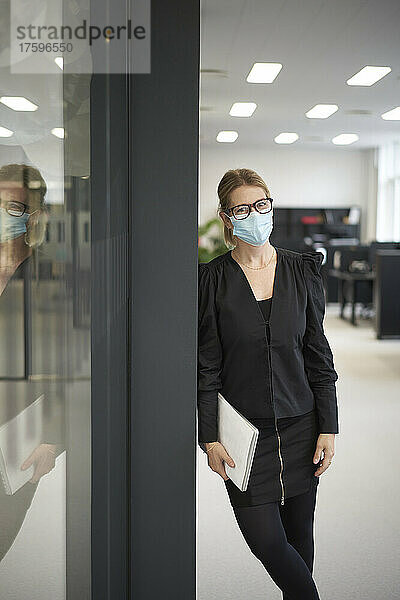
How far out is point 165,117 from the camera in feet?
4.35

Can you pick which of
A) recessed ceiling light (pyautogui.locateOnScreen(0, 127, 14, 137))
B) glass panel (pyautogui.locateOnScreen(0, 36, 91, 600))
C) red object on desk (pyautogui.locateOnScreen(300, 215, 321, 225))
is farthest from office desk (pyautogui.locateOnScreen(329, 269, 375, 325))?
recessed ceiling light (pyautogui.locateOnScreen(0, 127, 14, 137))

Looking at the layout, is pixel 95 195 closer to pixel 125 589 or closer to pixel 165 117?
pixel 165 117

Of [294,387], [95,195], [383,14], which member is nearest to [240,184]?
[294,387]

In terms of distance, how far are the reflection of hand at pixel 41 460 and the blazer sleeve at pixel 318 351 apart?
2.68 ft

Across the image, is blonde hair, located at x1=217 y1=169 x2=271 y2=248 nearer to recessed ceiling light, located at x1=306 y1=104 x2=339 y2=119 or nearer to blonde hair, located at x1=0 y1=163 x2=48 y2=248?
blonde hair, located at x1=0 y1=163 x2=48 y2=248

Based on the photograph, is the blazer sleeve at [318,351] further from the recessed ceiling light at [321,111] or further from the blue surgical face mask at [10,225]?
the recessed ceiling light at [321,111]

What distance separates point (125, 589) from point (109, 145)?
2.85 feet

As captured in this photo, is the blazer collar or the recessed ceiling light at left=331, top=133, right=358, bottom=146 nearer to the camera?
the blazer collar

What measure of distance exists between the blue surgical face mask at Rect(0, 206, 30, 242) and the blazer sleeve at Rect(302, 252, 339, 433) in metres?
0.97

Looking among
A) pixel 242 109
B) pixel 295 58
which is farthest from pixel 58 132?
pixel 242 109

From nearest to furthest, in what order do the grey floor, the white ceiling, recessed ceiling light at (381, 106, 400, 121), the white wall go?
the grey floor < the white ceiling < recessed ceiling light at (381, 106, 400, 121) < the white wall

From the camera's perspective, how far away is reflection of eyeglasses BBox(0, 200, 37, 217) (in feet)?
1.59

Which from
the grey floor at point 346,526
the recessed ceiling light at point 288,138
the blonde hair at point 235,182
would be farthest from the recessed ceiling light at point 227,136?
the blonde hair at point 235,182

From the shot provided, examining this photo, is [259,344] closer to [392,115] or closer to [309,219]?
[392,115]
